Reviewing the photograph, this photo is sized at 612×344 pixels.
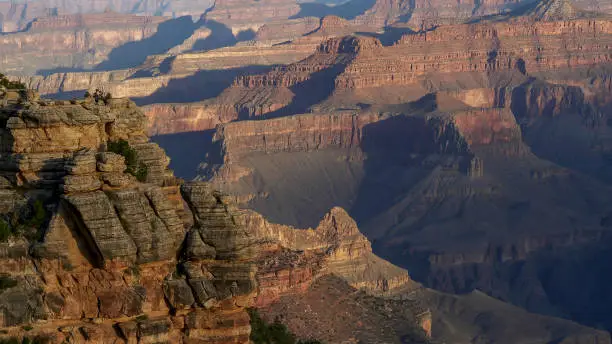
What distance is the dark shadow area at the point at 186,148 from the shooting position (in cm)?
15512

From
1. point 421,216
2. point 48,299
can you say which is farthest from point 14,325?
point 421,216

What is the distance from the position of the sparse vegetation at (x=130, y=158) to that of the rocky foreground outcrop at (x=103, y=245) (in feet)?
0.38

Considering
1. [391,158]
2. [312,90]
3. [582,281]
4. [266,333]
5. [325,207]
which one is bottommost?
[266,333]

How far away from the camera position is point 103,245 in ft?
86.3

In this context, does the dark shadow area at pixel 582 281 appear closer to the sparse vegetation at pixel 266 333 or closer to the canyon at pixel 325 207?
the canyon at pixel 325 207

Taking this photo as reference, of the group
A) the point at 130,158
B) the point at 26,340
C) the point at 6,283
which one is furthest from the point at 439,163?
the point at 26,340

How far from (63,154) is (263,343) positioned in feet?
27.4

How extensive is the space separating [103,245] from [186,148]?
5477 inches

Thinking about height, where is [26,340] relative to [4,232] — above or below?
below

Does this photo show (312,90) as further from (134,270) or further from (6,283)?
(6,283)

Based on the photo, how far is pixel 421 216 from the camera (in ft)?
464

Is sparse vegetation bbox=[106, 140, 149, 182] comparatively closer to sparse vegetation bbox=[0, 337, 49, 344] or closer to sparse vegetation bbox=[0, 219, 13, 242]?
sparse vegetation bbox=[0, 219, 13, 242]

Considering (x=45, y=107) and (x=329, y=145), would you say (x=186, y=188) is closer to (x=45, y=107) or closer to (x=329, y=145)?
(x=45, y=107)

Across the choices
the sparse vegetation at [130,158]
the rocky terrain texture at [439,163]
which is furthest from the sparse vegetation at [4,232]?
the rocky terrain texture at [439,163]
